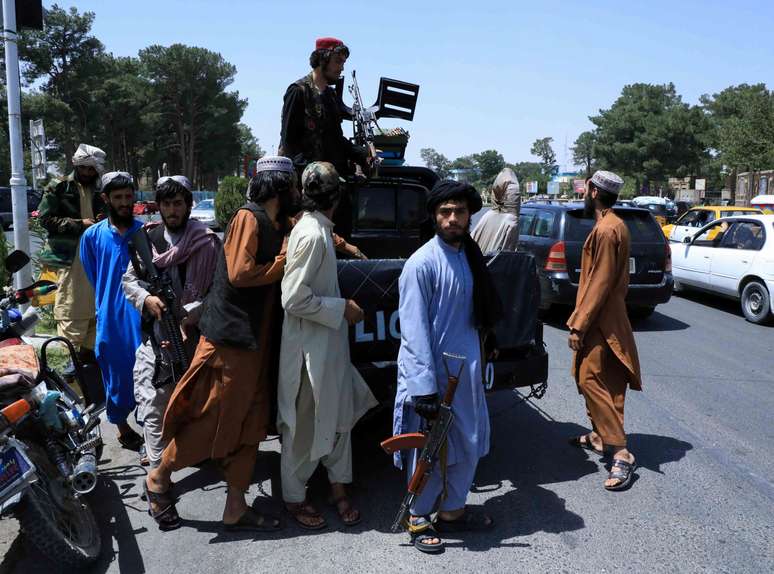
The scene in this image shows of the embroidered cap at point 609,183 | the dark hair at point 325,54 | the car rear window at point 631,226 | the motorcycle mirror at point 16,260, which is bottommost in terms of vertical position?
the motorcycle mirror at point 16,260

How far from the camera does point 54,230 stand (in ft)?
14.8

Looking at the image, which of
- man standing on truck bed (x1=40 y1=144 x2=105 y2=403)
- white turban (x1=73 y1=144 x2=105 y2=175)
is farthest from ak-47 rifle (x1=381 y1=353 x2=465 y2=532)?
white turban (x1=73 y1=144 x2=105 y2=175)

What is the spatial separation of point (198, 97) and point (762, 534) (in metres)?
53.4

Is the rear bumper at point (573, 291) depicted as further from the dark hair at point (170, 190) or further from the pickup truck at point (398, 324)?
the dark hair at point (170, 190)

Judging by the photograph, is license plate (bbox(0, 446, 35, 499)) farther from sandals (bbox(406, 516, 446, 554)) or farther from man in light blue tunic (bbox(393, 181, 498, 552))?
sandals (bbox(406, 516, 446, 554))

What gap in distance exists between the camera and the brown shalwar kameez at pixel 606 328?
3.82 meters

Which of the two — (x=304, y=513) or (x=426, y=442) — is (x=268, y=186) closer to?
(x=426, y=442)

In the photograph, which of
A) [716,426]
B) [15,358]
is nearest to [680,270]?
[716,426]

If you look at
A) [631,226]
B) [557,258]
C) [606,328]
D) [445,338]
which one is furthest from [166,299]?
[631,226]

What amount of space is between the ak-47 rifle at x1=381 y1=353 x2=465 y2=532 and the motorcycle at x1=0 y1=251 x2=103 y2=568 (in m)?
1.44

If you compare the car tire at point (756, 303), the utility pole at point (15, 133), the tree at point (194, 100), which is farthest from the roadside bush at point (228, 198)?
the tree at point (194, 100)

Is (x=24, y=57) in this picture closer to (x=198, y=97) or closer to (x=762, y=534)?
(x=198, y=97)

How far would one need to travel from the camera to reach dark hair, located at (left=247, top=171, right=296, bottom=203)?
10.4 feet

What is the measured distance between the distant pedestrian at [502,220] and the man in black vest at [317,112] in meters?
2.02
